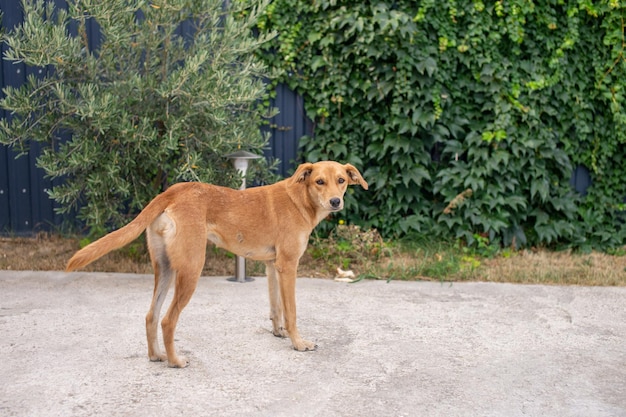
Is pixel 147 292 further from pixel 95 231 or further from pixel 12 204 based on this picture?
pixel 12 204

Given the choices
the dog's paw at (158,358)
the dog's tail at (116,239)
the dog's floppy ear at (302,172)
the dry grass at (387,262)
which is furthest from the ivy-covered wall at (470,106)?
the dog's paw at (158,358)

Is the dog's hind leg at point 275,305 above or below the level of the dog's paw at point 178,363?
above

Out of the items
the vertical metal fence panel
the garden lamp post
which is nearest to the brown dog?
the garden lamp post

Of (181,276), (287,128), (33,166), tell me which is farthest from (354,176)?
(33,166)

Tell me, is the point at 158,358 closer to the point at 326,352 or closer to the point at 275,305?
the point at 275,305

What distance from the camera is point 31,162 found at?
6535 mm

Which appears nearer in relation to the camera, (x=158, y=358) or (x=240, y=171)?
(x=158, y=358)

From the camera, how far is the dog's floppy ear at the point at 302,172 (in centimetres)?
387

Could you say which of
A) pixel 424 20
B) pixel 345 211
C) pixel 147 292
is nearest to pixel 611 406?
pixel 147 292

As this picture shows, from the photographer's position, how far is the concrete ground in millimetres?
A: 3051

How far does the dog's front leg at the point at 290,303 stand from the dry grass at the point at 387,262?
194cm

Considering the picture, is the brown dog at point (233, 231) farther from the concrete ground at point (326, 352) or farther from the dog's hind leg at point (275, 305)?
the concrete ground at point (326, 352)

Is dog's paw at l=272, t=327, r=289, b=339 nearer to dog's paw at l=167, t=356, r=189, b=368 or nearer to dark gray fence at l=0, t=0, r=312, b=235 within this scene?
dog's paw at l=167, t=356, r=189, b=368

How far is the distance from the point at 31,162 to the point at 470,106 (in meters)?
4.82
